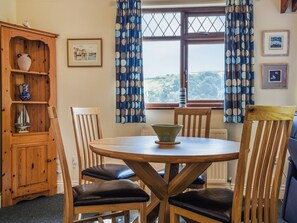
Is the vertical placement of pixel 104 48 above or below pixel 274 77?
above

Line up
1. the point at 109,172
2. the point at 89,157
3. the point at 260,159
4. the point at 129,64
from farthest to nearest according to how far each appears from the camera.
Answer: the point at 129,64 < the point at 89,157 < the point at 109,172 < the point at 260,159

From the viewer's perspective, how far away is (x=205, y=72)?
11.8ft

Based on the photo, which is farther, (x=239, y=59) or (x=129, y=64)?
(x=129, y=64)

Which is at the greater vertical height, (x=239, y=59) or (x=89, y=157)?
(x=239, y=59)

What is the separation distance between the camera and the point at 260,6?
11.1 feet

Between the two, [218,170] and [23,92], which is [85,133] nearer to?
[23,92]

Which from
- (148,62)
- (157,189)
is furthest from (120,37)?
(157,189)

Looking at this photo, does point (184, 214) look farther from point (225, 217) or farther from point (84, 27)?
point (84, 27)

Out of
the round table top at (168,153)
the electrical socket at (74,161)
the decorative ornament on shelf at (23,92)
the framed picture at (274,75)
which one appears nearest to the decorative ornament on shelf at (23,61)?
the decorative ornament on shelf at (23,92)

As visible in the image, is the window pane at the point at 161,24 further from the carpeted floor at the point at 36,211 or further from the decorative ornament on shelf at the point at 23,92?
the carpeted floor at the point at 36,211

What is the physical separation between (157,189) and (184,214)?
0.31 m

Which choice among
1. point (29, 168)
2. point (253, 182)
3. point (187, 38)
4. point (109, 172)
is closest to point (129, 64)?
point (187, 38)

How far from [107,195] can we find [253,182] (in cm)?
82

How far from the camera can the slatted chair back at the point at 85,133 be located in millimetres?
2595
